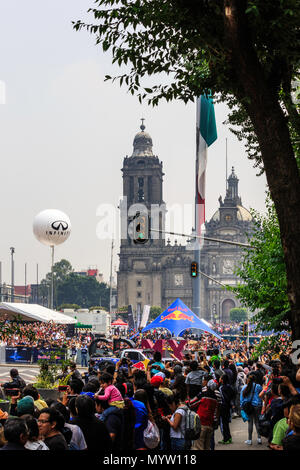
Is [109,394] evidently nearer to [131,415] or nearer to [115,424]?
[131,415]

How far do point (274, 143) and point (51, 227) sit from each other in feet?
81.4

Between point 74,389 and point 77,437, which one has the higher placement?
point 74,389

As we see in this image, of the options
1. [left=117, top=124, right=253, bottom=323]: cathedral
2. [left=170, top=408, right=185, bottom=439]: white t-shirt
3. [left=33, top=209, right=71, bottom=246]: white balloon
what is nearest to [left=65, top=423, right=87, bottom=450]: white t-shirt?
[left=170, top=408, right=185, bottom=439]: white t-shirt

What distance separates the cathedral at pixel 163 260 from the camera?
115312 millimetres

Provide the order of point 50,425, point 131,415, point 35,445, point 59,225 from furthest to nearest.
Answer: point 59,225, point 131,415, point 50,425, point 35,445

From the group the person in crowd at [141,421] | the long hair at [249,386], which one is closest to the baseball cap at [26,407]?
the person in crowd at [141,421]

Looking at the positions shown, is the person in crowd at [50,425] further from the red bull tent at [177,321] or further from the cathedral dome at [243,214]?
the cathedral dome at [243,214]

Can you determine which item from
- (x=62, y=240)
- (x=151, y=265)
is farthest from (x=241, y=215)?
(x=62, y=240)

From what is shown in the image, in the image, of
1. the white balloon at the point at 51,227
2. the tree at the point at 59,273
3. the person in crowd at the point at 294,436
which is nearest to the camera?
the person in crowd at the point at 294,436

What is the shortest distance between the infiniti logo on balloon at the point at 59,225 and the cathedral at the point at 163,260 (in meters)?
82.0

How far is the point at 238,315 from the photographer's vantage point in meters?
111

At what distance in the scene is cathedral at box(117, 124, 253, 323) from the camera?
4540 inches

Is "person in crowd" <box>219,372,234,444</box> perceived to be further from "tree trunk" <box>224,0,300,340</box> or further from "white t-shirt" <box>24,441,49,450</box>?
"white t-shirt" <box>24,441,49,450</box>

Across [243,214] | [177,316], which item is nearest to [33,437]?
[177,316]
